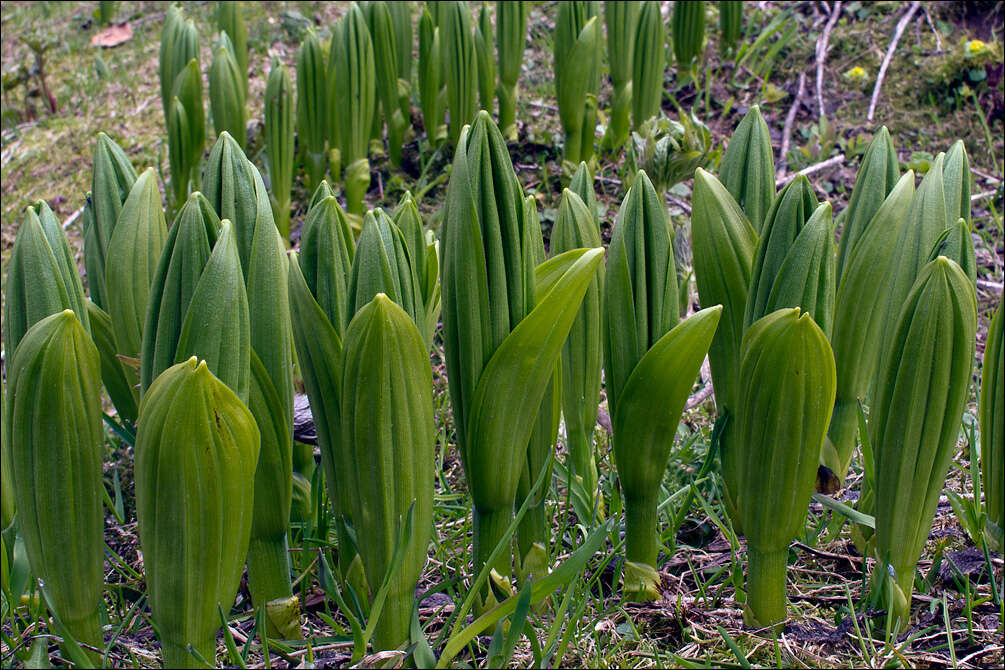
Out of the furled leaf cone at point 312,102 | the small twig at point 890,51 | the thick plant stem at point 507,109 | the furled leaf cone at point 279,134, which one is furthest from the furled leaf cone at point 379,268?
the small twig at point 890,51

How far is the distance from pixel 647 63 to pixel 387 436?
212cm

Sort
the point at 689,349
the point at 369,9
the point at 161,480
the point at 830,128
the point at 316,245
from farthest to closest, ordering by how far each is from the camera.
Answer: the point at 830,128 < the point at 369,9 < the point at 316,245 < the point at 689,349 < the point at 161,480

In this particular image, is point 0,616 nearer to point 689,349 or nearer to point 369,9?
point 689,349

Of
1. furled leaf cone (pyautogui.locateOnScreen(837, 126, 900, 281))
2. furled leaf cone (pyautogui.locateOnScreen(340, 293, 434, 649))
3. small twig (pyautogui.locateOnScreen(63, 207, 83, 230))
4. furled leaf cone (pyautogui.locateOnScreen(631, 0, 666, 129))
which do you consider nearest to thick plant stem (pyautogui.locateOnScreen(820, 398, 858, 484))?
furled leaf cone (pyautogui.locateOnScreen(837, 126, 900, 281))

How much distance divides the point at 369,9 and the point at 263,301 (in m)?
2.06

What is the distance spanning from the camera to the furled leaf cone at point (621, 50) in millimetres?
2961

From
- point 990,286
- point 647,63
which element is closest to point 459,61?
point 647,63

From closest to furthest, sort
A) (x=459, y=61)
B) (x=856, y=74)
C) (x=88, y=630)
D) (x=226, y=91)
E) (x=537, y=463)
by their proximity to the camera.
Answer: (x=88, y=630)
(x=537, y=463)
(x=226, y=91)
(x=459, y=61)
(x=856, y=74)

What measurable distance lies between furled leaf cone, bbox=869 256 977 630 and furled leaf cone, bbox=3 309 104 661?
0.99 meters

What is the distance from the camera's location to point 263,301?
1.20m

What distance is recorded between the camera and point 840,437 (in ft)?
5.05

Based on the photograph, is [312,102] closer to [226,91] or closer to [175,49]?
[226,91]

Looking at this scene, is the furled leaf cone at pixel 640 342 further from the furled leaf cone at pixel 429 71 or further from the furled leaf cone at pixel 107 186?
the furled leaf cone at pixel 429 71

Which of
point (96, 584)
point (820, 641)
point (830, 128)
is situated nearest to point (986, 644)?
point (820, 641)
